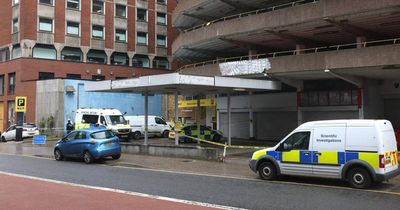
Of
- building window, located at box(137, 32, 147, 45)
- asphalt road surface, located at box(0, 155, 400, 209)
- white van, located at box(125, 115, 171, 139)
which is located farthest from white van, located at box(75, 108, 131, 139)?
building window, located at box(137, 32, 147, 45)

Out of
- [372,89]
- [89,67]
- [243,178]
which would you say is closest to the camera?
[243,178]

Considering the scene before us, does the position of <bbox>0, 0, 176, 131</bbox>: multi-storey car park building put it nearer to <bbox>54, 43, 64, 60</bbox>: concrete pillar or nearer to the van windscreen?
<bbox>54, 43, 64, 60</bbox>: concrete pillar

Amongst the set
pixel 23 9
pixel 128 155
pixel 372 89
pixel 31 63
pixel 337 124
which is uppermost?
pixel 23 9

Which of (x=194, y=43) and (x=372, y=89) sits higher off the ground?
(x=194, y=43)

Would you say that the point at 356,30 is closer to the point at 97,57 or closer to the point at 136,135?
the point at 136,135

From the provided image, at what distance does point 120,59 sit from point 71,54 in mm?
6269

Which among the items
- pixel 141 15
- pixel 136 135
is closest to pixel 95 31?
pixel 141 15

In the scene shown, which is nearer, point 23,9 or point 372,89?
point 372,89

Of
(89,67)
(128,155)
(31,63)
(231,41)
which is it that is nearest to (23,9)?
(31,63)

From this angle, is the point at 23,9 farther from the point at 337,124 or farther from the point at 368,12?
the point at 337,124

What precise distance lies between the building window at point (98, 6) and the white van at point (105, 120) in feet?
70.1

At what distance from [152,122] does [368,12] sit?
2026 centimetres

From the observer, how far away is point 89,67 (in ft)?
161

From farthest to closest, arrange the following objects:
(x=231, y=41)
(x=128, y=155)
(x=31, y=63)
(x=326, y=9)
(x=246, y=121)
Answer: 1. (x=31, y=63)
2. (x=246, y=121)
3. (x=231, y=41)
4. (x=326, y=9)
5. (x=128, y=155)
